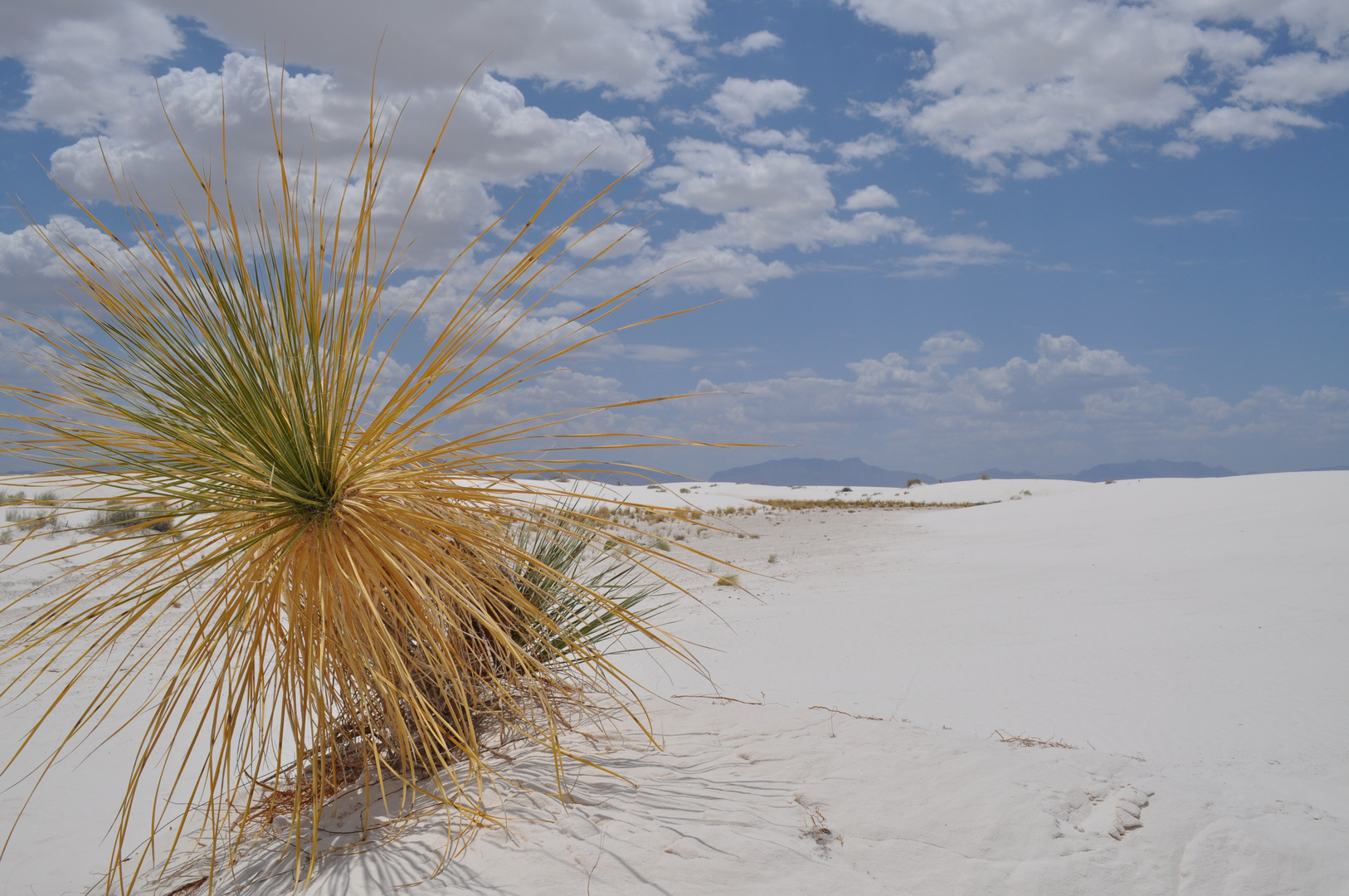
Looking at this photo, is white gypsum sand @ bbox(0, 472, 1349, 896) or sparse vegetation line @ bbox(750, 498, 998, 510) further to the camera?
sparse vegetation line @ bbox(750, 498, 998, 510)

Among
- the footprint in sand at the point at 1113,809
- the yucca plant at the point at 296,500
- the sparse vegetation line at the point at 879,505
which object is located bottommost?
the sparse vegetation line at the point at 879,505

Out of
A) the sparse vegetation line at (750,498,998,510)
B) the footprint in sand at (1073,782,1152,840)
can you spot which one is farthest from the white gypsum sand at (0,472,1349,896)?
the sparse vegetation line at (750,498,998,510)

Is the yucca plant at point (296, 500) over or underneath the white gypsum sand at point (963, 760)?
over

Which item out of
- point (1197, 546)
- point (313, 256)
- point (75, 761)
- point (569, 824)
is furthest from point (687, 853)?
point (1197, 546)

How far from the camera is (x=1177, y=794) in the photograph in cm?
308

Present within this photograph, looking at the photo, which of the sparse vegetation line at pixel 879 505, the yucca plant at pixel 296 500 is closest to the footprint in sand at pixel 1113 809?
the yucca plant at pixel 296 500

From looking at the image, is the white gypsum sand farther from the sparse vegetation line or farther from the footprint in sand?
the sparse vegetation line

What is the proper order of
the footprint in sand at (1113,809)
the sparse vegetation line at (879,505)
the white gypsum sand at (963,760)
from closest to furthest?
the white gypsum sand at (963,760) → the footprint in sand at (1113,809) → the sparse vegetation line at (879,505)

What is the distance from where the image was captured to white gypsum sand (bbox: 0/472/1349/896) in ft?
8.41

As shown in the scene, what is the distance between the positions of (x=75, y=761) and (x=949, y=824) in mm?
5594

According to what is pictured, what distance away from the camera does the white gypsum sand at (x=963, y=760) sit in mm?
2562

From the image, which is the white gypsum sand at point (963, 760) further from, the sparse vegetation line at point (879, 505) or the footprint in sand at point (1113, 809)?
the sparse vegetation line at point (879, 505)

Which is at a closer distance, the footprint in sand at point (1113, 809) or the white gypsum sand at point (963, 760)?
the white gypsum sand at point (963, 760)

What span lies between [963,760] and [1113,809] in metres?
0.60
